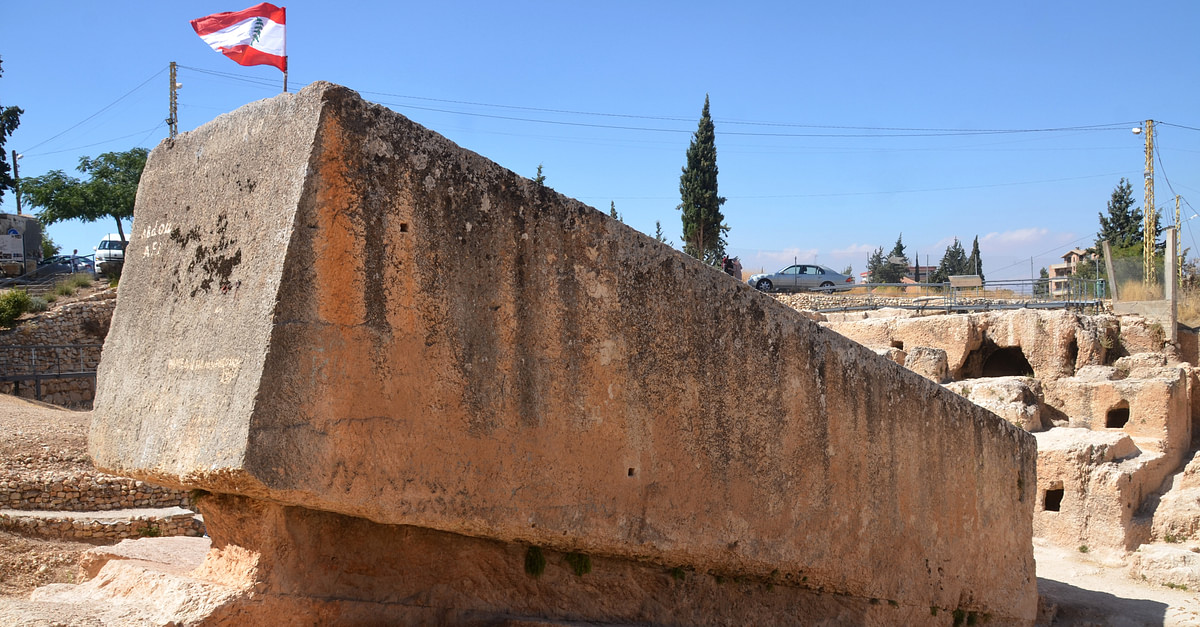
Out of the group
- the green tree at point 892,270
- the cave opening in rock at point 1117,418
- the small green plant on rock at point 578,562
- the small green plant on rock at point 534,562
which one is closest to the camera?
the small green plant on rock at point 534,562

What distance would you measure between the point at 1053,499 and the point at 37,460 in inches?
545

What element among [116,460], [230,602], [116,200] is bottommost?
[230,602]

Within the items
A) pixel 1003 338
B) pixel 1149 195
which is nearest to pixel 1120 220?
pixel 1149 195

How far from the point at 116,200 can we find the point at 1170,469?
28.1m

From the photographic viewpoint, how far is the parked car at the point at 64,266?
1018 inches

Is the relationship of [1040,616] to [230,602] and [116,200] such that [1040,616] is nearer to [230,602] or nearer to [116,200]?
[230,602]

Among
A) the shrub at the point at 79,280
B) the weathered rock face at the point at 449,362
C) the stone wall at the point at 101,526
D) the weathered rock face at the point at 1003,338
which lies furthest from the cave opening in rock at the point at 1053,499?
the shrub at the point at 79,280

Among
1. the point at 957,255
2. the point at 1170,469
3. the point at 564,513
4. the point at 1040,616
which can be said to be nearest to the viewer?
the point at 564,513

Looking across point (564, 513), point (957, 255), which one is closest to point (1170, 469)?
point (564, 513)

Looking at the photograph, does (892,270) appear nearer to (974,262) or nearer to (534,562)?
(974,262)

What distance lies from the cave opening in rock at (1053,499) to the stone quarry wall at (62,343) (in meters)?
17.8

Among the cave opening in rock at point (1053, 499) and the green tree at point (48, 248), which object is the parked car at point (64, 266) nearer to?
the green tree at point (48, 248)

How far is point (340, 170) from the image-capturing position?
2.91 meters

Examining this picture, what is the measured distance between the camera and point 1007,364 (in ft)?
55.5
